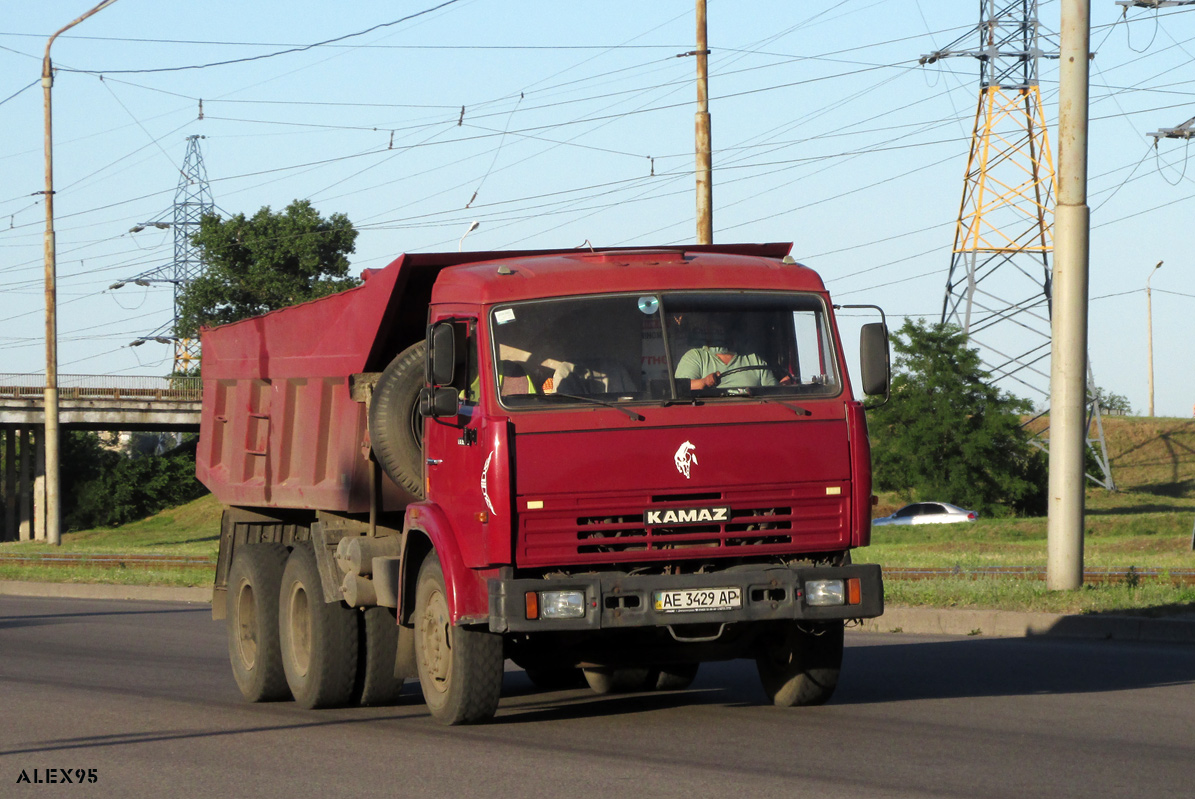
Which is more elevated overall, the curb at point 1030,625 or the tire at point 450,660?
the tire at point 450,660

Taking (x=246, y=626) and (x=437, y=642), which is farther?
(x=246, y=626)

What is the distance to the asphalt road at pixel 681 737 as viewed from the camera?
712 cm

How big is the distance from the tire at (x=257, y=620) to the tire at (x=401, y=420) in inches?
86.3

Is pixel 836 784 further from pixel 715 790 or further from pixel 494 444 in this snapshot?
pixel 494 444

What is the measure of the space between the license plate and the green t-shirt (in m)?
1.18

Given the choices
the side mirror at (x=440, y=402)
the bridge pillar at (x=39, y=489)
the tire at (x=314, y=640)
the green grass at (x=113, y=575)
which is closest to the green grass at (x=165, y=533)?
the bridge pillar at (x=39, y=489)

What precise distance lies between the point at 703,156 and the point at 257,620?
1322cm

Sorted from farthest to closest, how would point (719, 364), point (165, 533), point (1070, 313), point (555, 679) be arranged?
point (165, 533) < point (1070, 313) < point (555, 679) < point (719, 364)

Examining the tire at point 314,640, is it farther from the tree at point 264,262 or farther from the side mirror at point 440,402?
the tree at point 264,262

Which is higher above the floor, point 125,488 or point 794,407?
point 794,407

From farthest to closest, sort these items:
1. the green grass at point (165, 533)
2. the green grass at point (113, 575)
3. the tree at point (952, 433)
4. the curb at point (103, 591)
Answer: the green grass at point (165, 533) → the tree at point (952, 433) → the green grass at point (113, 575) → the curb at point (103, 591)

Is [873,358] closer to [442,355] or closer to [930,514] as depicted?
[442,355]

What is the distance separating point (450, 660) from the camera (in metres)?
9.06
